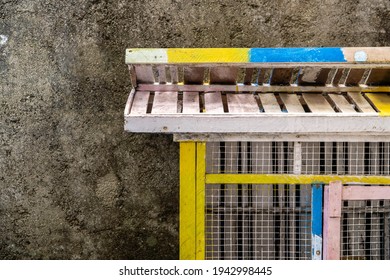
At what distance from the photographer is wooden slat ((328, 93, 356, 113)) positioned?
247 centimetres

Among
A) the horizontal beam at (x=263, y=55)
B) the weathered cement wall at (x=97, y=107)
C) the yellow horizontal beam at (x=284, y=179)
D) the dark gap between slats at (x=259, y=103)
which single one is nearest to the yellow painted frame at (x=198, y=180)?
the yellow horizontal beam at (x=284, y=179)

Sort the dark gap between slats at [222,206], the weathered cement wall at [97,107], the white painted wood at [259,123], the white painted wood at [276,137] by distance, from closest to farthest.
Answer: the white painted wood at [259,123] → the white painted wood at [276,137] → the dark gap between slats at [222,206] → the weathered cement wall at [97,107]

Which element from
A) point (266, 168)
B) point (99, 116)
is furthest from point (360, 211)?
point (99, 116)

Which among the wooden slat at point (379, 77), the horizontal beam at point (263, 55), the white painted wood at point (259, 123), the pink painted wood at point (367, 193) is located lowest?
the pink painted wood at point (367, 193)

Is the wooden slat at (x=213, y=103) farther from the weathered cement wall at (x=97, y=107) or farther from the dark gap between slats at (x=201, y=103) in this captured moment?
the weathered cement wall at (x=97, y=107)

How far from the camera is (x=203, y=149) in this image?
2508 mm

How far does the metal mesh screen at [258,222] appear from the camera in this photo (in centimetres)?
260

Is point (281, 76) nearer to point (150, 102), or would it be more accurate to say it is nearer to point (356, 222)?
point (150, 102)

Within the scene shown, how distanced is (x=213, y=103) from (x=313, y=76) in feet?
2.02

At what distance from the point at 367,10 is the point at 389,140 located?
1.39 meters

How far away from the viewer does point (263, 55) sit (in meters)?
2.44

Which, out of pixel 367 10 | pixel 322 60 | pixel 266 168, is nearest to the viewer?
pixel 322 60

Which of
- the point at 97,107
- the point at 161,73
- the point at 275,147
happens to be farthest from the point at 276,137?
the point at 97,107

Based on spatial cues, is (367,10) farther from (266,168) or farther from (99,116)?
(99,116)
